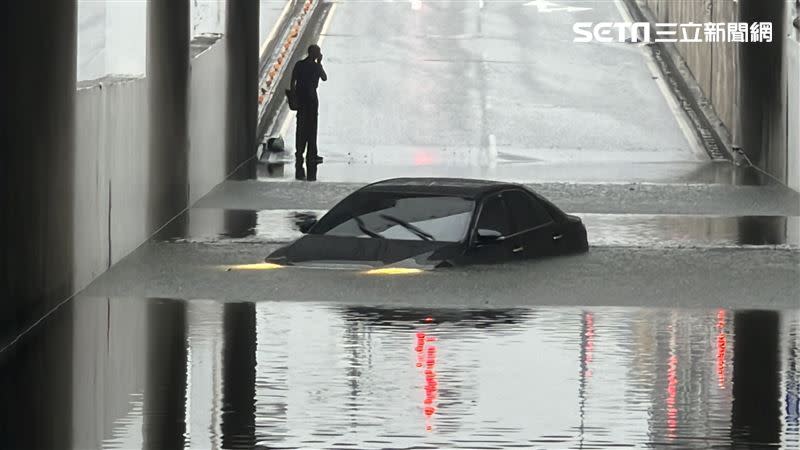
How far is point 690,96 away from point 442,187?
23.7m

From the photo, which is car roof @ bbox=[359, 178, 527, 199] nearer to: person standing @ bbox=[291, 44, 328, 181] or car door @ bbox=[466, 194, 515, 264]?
car door @ bbox=[466, 194, 515, 264]

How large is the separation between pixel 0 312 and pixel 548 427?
4.85 metres

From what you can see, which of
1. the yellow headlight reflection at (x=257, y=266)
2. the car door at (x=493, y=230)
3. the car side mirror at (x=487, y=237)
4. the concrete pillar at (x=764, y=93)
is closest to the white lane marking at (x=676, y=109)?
the concrete pillar at (x=764, y=93)

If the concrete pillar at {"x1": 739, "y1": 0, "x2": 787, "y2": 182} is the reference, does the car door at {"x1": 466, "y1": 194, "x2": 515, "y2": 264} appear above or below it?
below

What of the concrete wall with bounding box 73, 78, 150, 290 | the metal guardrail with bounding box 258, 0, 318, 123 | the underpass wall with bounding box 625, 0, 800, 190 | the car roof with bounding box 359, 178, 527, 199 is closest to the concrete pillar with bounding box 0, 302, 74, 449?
the concrete wall with bounding box 73, 78, 150, 290

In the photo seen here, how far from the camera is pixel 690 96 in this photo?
142 ft

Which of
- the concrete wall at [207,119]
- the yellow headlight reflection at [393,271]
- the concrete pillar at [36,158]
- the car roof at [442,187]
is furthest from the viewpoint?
the concrete wall at [207,119]

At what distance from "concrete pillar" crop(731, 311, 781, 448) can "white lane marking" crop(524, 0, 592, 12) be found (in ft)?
119

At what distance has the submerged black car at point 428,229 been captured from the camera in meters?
19.3

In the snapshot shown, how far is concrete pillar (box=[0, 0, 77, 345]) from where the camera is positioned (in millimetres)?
15070

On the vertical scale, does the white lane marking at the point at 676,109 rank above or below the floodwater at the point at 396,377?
above

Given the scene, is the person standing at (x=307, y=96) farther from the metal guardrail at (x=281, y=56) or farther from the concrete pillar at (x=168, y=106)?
the concrete pillar at (x=168, y=106)

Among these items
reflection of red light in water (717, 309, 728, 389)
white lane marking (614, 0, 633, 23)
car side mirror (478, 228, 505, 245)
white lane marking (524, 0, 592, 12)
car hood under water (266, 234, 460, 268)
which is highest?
white lane marking (524, 0, 592, 12)

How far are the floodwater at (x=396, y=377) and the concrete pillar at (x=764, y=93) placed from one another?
16.9m
